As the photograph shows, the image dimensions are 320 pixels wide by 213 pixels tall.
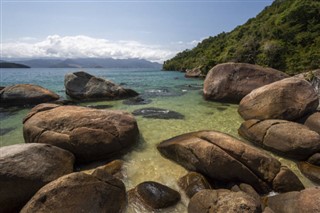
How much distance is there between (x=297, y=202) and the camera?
15.0 feet

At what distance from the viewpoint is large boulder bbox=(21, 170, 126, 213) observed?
4258 mm

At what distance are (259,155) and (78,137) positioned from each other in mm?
5520

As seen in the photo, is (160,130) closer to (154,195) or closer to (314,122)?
(154,195)

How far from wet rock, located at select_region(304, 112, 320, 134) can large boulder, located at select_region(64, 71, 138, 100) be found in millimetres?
13206

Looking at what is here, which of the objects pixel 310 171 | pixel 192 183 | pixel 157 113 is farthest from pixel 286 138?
pixel 157 113

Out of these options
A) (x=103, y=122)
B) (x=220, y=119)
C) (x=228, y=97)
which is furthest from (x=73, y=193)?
(x=228, y=97)

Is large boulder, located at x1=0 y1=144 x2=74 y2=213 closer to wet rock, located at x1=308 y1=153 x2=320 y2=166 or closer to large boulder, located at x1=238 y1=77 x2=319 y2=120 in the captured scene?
wet rock, located at x1=308 y1=153 x2=320 y2=166

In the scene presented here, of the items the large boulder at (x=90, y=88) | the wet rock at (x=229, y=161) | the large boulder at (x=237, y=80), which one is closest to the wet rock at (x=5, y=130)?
the large boulder at (x=90, y=88)

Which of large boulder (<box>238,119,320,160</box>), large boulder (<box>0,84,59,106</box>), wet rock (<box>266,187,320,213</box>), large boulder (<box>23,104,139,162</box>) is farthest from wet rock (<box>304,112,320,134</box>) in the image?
large boulder (<box>0,84,59,106</box>)

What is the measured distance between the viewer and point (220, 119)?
1143cm

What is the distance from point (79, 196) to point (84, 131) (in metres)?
2.94

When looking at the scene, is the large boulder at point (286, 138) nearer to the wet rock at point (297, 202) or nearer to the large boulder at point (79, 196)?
the wet rock at point (297, 202)

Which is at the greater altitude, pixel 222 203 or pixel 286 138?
pixel 286 138

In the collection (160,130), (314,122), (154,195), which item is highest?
(314,122)
